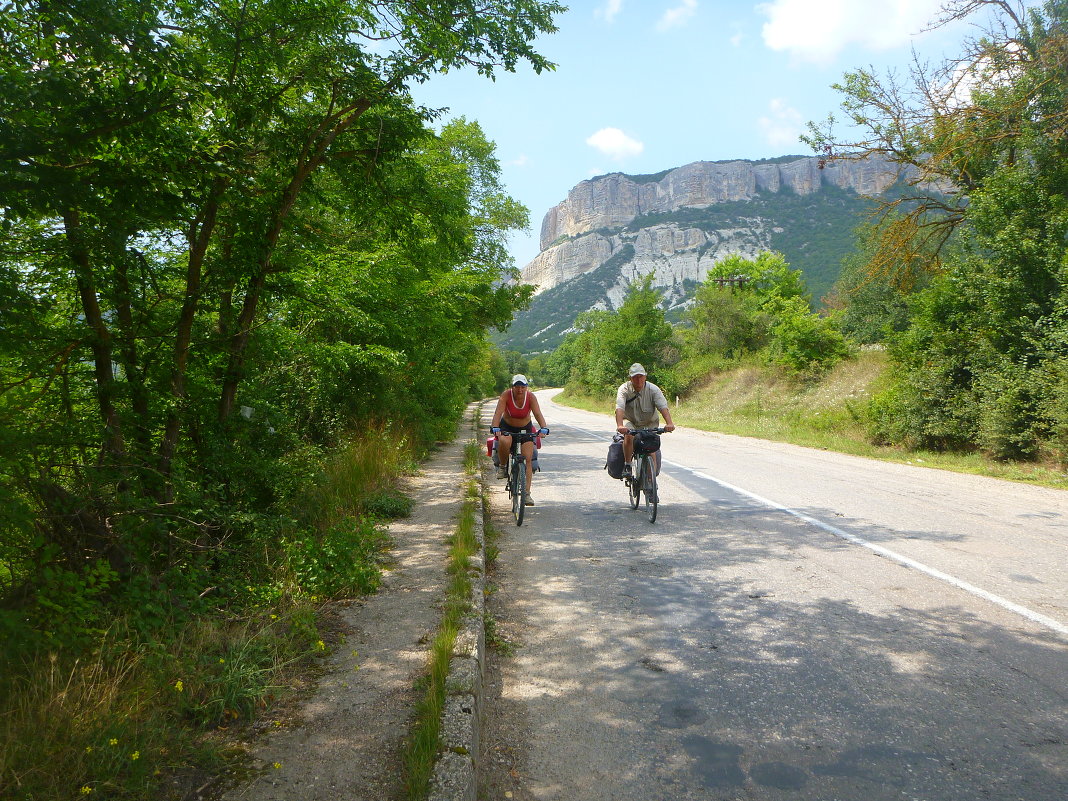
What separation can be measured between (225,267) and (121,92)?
4.81ft

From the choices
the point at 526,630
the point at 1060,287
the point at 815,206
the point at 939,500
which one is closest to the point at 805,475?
the point at 939,500

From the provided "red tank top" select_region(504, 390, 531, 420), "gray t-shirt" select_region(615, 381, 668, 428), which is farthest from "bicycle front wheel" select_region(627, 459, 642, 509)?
"red tank top" select_region(504, 390, 531, 420)

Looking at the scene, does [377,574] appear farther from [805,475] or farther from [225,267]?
[805,475]

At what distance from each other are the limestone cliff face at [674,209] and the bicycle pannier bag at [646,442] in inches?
4816

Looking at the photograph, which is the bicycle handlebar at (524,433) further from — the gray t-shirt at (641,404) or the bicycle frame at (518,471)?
the gray t-shirt at (641,404)

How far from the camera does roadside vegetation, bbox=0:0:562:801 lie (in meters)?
2.90

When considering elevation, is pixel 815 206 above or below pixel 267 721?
above

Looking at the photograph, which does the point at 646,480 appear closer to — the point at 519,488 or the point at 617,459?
the point at 617,459

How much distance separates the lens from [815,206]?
129000 millimetres

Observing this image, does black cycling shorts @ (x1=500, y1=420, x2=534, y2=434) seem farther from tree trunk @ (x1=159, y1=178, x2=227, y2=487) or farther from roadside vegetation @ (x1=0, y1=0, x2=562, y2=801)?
tree trunk @ (x1=159, y1=178, x2=227, y2=487)

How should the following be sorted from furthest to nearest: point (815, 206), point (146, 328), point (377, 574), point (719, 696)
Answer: point (815, 206)
point (377, 574)
point (146, 328)
point (719, 696)

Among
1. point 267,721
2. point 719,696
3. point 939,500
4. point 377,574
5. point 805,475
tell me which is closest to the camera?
point 267,721

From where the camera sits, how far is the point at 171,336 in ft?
14.8

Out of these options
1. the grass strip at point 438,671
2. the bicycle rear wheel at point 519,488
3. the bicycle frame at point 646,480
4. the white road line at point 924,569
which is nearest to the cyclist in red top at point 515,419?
the bicycle rear wheel at point 519,488
